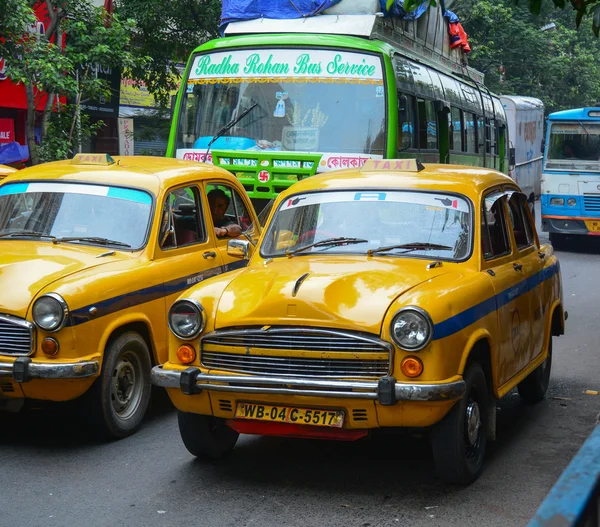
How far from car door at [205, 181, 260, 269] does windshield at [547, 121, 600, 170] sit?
13036mm

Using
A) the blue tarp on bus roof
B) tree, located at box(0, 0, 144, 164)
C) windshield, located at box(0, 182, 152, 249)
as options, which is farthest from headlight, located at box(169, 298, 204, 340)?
tree, located at box(0, 0, 144, 164)

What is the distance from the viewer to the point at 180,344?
5719 mm

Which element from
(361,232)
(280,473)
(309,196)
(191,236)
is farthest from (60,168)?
(280,473)

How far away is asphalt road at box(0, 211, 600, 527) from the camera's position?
524 centimetres

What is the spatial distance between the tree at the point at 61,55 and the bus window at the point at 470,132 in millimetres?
5950

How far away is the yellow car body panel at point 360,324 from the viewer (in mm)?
5262

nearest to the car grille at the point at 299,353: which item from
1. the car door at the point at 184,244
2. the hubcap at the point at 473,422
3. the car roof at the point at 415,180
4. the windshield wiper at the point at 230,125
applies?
the hubcap at the point at 473,422

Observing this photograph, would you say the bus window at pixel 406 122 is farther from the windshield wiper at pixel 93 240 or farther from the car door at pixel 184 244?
the windshield wiper at pixel 93 240

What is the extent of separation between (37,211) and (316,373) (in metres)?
3.23

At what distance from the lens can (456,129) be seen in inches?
701

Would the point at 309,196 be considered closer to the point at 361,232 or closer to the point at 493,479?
the point at 361,232

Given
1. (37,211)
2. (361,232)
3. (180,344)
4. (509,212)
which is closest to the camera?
(180,344)

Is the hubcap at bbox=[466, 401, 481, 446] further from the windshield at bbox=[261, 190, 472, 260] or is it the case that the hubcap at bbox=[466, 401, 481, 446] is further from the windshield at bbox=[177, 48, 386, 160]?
the windshield at bbox=[177, 48, 386, 160]

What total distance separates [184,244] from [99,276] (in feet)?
4.25
